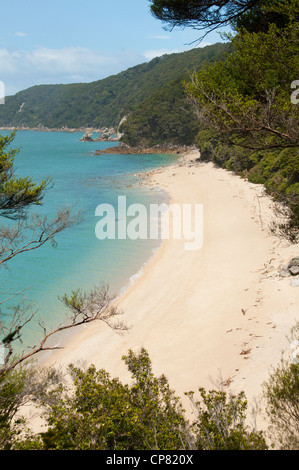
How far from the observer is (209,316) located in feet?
37.3

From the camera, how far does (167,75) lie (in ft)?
469

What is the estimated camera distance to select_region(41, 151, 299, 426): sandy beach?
846 centimetres

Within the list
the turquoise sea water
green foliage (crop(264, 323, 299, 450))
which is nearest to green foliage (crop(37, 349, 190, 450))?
green foliage (crop(264, 323, 299, 450))

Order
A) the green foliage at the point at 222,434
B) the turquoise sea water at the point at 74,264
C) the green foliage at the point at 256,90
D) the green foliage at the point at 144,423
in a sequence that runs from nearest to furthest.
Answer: the green foliage at the point at 222,434, the green foliage at the point at 144,423, the green foliage at the point at 256,90, the turquoise sea water at the point at 74,264

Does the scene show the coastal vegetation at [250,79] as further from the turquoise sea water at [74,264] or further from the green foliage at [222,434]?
the green foliage at [222,434]

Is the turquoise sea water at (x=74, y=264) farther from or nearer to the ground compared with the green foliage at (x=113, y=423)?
farther from the ground

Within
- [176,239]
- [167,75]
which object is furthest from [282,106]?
[167,75]

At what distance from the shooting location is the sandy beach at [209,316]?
8461 millimetres

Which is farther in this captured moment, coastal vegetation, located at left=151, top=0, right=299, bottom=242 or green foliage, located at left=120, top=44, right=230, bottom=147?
green foliage, located at left=120, top=44, right=230, bottom=147

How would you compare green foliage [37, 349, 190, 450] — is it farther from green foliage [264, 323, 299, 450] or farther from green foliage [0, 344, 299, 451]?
green foliage [264, 323, 299, 450]

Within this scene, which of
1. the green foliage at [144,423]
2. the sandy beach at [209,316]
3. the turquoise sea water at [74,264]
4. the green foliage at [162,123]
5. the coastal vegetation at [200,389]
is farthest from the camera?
the green foliage at [162,123]

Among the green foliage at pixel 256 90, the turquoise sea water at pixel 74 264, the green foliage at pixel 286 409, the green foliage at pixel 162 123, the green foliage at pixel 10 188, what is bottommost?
the green foliage at pixel 286 409

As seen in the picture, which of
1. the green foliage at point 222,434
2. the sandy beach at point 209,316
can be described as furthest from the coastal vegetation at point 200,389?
the sandy beach at point 209,316
